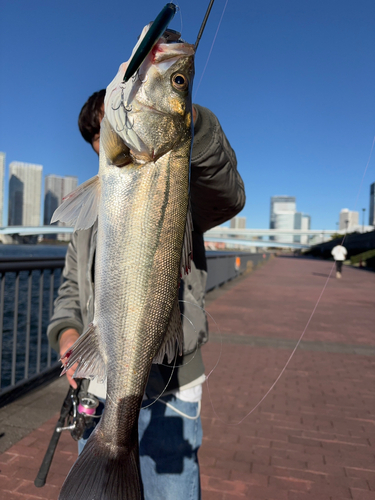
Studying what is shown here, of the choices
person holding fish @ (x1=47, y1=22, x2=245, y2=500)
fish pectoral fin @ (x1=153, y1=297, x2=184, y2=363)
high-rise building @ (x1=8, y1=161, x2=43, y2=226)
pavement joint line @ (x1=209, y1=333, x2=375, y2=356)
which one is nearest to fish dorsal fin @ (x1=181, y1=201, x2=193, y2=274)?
person holding fish @ (x1=47, y1=22, x2=245, y2=500)

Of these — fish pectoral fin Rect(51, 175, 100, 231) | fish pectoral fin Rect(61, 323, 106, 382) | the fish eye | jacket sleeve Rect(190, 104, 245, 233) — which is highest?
the fish eye

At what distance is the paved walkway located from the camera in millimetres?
3135

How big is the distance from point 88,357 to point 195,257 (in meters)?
0.81

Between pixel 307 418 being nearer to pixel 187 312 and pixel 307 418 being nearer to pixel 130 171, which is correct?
pixel 187 312

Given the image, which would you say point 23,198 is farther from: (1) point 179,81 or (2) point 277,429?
(1) point 179,81

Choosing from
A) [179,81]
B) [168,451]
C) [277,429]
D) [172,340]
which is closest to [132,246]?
[172,340]

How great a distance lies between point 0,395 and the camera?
4117 mm

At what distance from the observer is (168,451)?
1.84m

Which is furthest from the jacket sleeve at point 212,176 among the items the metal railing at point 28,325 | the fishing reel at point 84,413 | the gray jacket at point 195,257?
the metal railing at point 28,325

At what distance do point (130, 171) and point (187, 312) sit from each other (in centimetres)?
81

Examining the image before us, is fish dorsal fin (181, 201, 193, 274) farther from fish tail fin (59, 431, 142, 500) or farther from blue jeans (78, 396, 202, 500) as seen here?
blue jeans (78, 396, 202, 500)

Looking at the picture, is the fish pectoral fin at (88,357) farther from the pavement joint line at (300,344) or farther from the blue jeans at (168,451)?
the pavement joint line at (300,344)

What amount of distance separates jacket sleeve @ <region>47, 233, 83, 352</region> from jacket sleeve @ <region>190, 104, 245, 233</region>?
688mm

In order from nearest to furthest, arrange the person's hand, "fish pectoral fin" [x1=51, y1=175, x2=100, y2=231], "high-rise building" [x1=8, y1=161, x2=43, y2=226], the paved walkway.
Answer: "fish pectoral fin" [x1=51, y1=175, x2=100, y2=231]
the person's hand
the paved walkway
"high-rise building" [x1=8, y1=161, x2=43, y2=226]
